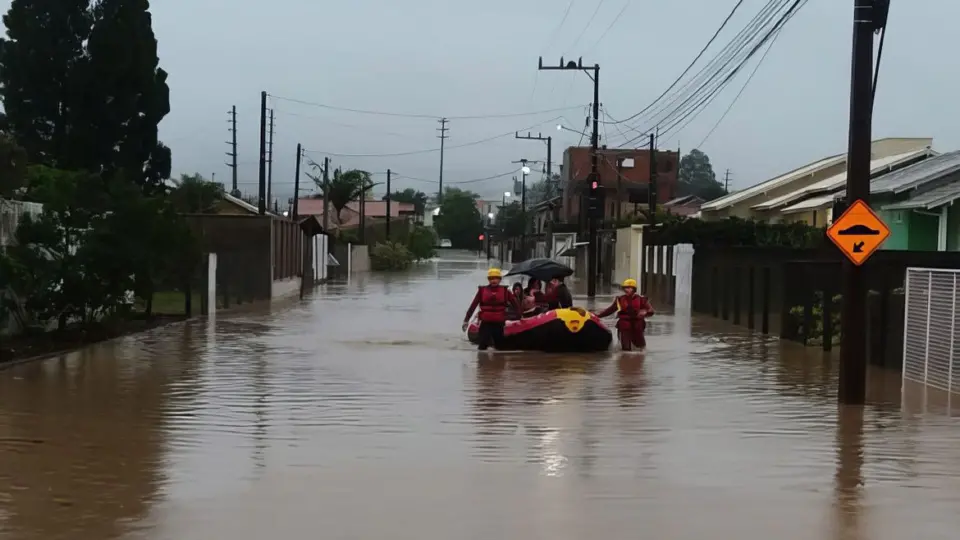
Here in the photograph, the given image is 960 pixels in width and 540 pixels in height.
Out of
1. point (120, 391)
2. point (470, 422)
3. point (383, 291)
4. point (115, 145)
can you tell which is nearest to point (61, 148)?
point (115, 145)

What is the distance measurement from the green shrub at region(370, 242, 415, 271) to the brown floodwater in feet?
205

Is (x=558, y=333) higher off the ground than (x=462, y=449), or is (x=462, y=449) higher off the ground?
(x=558, y=333)

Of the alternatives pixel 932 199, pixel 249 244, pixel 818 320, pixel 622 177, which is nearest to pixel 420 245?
pixel 622 177

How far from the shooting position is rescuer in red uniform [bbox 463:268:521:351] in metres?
20.2

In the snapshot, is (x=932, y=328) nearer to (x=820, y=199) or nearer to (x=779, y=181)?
(x=820, y=199)

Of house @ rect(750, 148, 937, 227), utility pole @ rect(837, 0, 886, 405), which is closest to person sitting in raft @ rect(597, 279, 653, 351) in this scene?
utility pole @ rect(837, 0, 886, 405)

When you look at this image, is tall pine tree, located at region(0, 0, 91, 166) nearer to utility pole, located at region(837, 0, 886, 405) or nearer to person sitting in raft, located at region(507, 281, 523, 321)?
person sitting in raft, located at region(507, 281, 523, 321)

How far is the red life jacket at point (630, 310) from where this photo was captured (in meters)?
20.8

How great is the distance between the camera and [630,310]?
2089cm

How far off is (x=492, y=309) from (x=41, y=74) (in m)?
19.8

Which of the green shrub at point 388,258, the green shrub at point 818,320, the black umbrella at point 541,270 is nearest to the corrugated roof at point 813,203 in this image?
the green shrub at point 818,320

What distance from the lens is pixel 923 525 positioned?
8414mm

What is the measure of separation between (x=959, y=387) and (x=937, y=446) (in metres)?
3.96

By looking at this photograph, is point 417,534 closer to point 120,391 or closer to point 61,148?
point 120,391
